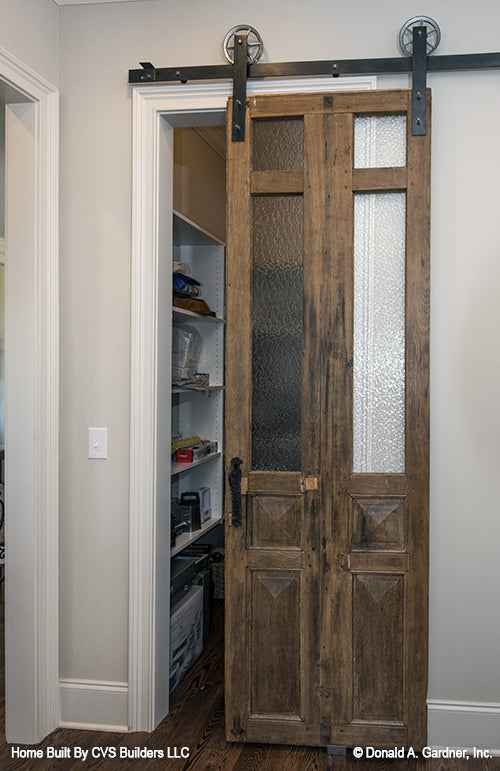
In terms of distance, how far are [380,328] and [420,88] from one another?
875 mm

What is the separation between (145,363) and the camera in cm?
239

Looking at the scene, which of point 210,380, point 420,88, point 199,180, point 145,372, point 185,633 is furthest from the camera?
point 199,180

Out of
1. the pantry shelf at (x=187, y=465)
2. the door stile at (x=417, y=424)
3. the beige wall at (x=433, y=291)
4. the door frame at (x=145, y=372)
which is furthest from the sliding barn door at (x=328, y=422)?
the pantry shelf at (x=187, y=465)

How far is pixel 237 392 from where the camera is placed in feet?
7.50

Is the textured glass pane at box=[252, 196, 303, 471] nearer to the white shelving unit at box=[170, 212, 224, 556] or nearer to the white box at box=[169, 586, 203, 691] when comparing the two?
the white box at box=[169, 586, 203, 691]

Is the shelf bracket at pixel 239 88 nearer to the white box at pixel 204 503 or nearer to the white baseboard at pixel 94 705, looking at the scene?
the white box at pixel 204 503

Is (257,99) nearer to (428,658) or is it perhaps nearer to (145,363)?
(145,363)

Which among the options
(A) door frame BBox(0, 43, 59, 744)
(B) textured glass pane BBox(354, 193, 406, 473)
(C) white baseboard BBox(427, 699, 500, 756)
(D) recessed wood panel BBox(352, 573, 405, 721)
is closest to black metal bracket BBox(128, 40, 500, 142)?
(B) textured glass pane BBox(354, 193, 406, 473)

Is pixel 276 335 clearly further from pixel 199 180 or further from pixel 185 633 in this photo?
pixel 199 180

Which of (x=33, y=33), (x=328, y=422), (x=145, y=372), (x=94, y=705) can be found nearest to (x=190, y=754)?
(x=94, y=705)

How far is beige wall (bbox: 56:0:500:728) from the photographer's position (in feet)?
7.47

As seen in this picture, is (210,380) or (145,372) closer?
(145,372)

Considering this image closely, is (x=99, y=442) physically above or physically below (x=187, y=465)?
above

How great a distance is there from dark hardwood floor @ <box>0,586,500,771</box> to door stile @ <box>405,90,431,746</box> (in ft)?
0.80
